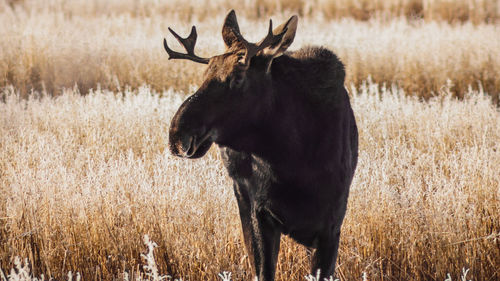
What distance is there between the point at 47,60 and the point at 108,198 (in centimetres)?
747

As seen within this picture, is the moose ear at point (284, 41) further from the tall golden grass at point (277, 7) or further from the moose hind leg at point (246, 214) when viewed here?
the tall golden grass at point (277, 7)

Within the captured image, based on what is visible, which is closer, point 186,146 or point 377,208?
point 186,146

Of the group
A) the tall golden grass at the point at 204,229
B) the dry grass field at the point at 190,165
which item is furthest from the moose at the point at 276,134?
the tall golden grass at the point at 204,229

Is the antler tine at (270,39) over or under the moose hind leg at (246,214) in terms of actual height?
over

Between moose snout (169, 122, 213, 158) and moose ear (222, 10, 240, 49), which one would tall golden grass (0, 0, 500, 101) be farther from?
moose snout (169, 122, 213, 158)

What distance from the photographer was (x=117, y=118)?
801cm

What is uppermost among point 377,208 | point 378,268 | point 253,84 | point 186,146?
point 253,84

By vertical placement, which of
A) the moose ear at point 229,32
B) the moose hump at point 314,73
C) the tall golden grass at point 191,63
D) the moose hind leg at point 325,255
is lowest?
the tall golden grass at point 191,63

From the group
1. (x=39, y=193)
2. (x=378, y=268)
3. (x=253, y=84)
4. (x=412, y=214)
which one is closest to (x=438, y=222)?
(x=412, y=214)

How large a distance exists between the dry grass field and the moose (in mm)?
508

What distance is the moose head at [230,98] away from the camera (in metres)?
A: 3.01

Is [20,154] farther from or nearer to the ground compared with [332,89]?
nearer to the ground

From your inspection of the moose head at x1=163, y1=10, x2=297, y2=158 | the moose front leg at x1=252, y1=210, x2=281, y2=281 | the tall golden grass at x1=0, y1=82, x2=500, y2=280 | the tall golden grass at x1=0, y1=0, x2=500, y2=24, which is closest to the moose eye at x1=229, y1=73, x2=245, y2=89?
the moose head at x1=163, y1=10, x2=297, y2=158

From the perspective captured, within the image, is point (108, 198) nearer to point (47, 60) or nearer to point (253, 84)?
point (253, 84)
